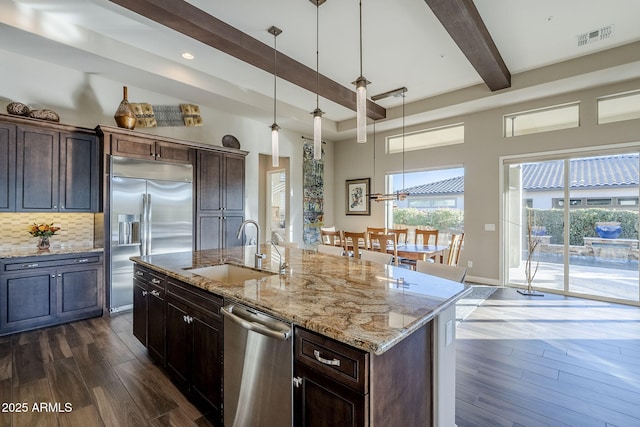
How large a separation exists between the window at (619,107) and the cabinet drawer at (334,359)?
5618 millimetres

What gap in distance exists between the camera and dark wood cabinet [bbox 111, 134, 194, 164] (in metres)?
3.83

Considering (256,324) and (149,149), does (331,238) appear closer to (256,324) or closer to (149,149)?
(149,149)

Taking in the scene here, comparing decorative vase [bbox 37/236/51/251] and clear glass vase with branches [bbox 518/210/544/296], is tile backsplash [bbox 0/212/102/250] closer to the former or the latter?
decorative vase [bbox 37/236/51/251]

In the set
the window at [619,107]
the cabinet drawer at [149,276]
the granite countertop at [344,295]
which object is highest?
the window at [619,107]

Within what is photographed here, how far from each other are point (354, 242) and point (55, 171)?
4.04 meters

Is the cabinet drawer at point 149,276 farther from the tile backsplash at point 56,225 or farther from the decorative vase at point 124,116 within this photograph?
the decorative vase at point 124,116

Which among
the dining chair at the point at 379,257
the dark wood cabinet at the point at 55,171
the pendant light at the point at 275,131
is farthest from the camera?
the dark wood cabinet at the point at 55,171

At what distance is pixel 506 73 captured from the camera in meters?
4.39

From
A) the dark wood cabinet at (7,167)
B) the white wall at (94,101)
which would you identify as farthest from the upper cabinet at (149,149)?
the dark wood cabinet at (7,167)

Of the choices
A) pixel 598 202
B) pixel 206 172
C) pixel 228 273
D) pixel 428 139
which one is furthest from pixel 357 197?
pixel 228 273

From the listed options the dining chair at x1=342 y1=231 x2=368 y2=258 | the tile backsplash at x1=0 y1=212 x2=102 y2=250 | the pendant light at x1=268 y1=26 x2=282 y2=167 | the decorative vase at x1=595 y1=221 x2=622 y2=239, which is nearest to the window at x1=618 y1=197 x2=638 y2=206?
the decorative vase at x1=595 y1=221 x2=622 y2=239

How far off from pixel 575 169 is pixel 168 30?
611cm

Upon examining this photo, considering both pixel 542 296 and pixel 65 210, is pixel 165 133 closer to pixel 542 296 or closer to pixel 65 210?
pixel 65 210

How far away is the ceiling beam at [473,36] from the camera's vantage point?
2.79m
